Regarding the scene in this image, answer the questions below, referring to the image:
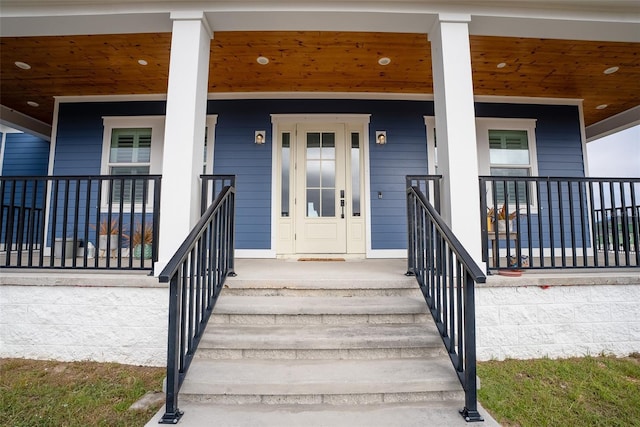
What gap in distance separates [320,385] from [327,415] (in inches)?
7.2

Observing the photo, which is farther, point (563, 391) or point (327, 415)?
point (563, 391)

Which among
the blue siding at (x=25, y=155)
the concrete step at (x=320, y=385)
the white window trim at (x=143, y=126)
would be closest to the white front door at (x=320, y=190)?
the white window trim at (x=143, y=126)

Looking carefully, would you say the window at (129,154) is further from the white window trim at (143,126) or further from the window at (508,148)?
the window at (508,148)

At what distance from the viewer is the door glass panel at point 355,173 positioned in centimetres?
511

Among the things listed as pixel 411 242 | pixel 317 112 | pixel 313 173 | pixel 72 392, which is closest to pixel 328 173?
pixel 313 173

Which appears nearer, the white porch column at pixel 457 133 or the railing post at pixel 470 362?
the railing post at pixel 470 362

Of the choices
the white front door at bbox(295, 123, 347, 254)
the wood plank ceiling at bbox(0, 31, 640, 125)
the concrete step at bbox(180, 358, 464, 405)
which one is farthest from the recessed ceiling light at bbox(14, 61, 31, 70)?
the concrete step at bbox(180, 358, 464, 405)

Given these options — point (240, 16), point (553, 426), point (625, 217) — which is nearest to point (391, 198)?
point (625, 217)

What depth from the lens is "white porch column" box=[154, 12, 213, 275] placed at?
2795 millimetres

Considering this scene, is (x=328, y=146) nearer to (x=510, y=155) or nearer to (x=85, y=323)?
(x=510, y=155)

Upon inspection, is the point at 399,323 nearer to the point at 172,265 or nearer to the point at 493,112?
the point at 172,265

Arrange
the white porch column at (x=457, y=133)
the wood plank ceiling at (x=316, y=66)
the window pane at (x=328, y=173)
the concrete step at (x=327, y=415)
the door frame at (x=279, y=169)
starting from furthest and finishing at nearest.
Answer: the window pane at (x=328, y=173) < the door frame at (x=279, y=169) < the wood plank ceiling at (x=316, y=66) < the white porch column at (x=457, y=133) < the concrete step at (x=327, y=415)

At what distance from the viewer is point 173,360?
182 centimetres

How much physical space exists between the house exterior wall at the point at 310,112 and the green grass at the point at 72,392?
8.87 ft
